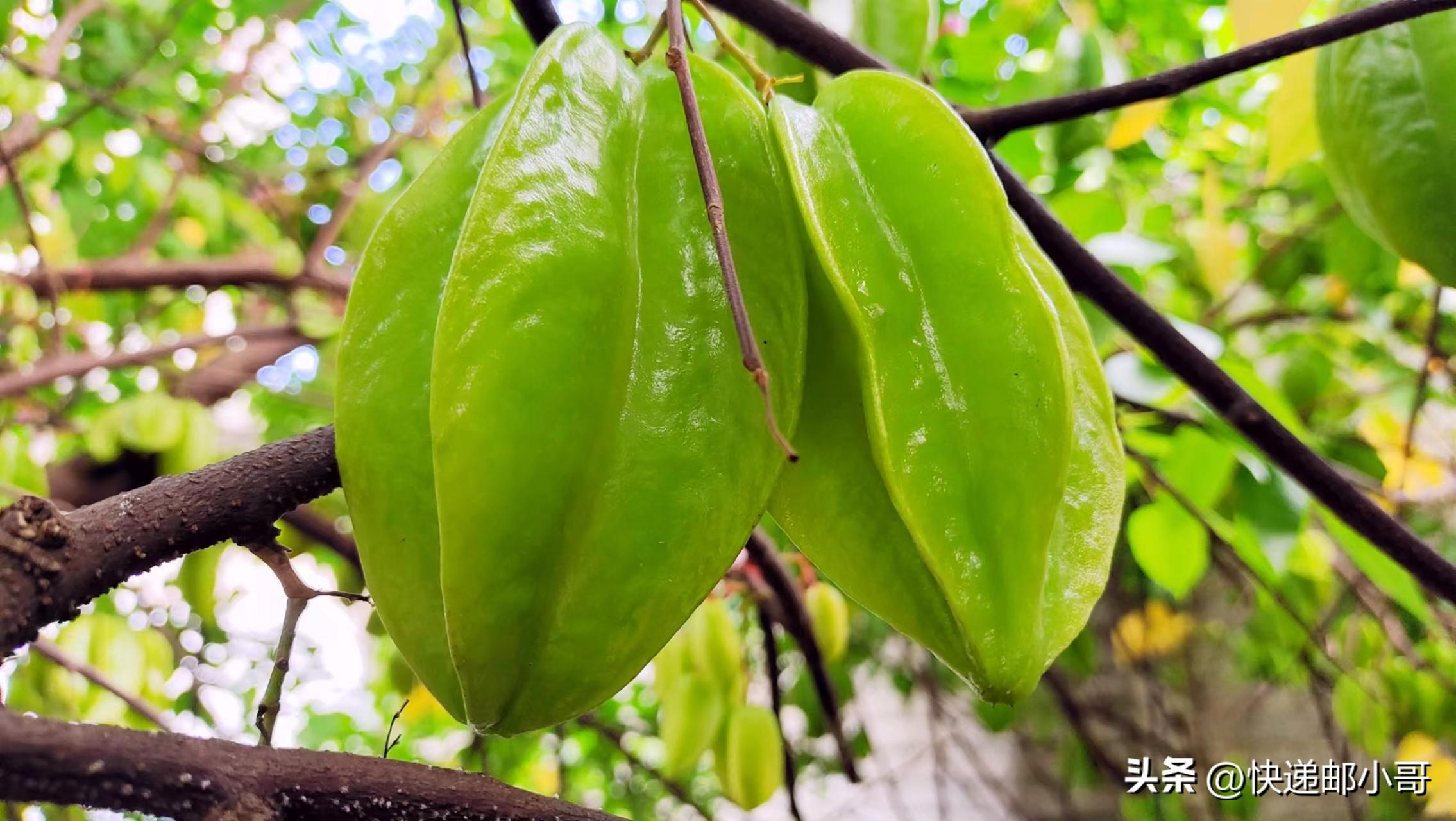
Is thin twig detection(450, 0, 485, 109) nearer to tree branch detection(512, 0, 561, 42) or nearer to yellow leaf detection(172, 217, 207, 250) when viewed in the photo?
tree branch detection(512, 0, 561, 42)

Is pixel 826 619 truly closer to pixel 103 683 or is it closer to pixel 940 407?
pixel 103 683

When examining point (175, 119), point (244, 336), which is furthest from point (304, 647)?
point (175, 119)

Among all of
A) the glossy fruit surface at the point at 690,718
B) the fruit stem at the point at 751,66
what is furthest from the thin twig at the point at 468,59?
the glossy fruit surface at the point at 690,718

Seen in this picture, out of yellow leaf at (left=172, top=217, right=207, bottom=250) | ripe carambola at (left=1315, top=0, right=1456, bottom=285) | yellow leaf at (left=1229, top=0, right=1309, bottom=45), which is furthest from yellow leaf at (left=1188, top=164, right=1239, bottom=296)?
yellow leaf at (left=172, top=217, right=207, bottom=250)

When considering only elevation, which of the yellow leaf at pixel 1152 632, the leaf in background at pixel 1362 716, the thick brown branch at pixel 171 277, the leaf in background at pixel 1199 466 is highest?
the thick brown branch at pixel 171 277

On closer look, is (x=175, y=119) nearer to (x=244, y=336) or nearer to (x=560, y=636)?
(x=244, y=336)

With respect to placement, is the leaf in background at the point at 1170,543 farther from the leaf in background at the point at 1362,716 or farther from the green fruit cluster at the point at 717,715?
the leaf in background at the point at 1362,716

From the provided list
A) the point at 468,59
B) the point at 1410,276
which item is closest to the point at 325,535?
the point at 468,59
